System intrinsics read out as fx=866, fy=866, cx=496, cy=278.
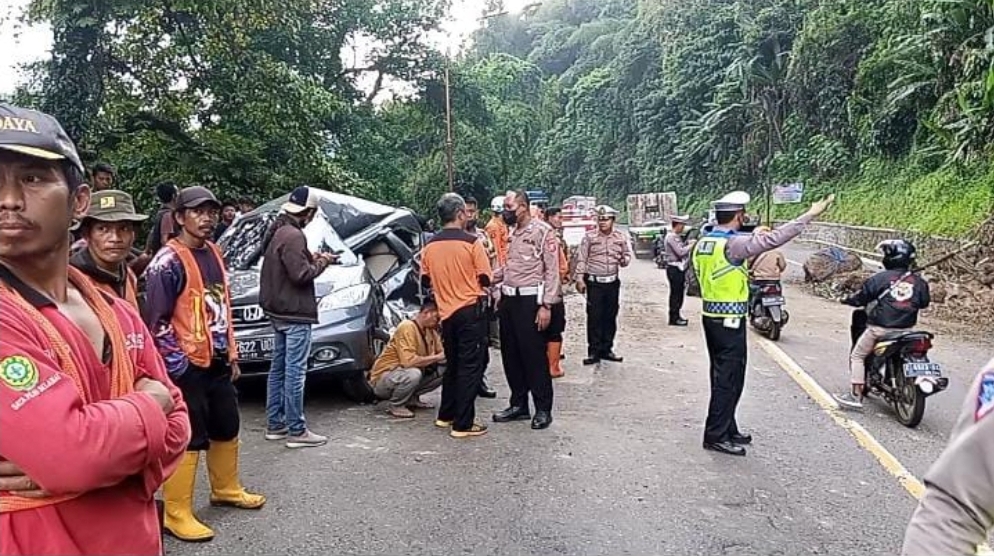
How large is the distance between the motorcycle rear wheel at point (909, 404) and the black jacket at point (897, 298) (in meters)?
0.53

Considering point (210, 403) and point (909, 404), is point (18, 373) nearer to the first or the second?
point (210, 403)

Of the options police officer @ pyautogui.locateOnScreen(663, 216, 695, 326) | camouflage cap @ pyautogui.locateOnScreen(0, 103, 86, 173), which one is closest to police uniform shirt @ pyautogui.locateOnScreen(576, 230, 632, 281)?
police officer @ pyautogui.locateOnScreen(663, 216, 695, 326)

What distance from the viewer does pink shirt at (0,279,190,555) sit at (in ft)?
5.38

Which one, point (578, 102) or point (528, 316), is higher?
point (578, 102)

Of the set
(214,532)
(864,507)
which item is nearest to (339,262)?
(214,532)

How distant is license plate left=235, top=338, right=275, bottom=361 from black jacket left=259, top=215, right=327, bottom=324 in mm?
988

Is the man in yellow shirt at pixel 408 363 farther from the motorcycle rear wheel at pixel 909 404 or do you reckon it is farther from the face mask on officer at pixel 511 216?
the motorcycle rear wheel at pixel 909 404

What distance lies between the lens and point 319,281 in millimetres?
7469

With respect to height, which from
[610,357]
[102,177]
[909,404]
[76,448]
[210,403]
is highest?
[102,177]

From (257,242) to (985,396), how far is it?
757cm

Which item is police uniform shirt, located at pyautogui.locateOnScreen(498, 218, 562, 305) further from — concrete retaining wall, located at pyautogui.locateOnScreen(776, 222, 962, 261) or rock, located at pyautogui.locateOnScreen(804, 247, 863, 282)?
concrete retaining wall, located at pyautogui.locateOnScreen(776, 222, 962, 261)

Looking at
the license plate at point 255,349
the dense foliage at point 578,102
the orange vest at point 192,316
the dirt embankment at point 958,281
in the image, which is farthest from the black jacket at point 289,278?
the dirt embankment at point 958,281

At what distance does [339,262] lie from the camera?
802 cm

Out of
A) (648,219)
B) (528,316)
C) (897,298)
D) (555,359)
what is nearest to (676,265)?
(555,359)
